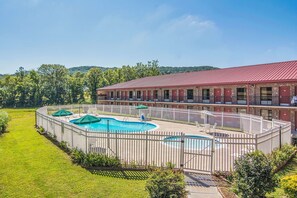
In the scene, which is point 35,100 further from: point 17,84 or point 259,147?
point 259,147

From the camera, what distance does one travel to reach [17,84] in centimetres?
6359

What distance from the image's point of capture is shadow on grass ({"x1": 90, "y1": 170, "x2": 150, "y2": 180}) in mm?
8750

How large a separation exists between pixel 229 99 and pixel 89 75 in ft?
165

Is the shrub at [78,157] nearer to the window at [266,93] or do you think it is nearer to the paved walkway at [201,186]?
the paved walkway at [201,186]

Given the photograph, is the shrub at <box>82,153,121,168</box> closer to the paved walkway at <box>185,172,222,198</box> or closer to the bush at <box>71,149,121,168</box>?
the bush at <box>71,149,121,168</box>

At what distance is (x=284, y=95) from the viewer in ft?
69.2

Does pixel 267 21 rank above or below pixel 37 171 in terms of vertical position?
above

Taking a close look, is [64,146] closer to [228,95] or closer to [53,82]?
[228,95]

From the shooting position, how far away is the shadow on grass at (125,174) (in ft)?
28.7

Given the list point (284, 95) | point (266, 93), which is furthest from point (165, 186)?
point (266, 93)

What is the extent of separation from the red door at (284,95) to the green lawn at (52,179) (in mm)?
19054

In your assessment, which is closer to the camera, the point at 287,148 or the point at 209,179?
the point at 209,179

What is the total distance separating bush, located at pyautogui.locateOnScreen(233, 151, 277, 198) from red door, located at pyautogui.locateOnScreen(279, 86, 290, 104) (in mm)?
17494

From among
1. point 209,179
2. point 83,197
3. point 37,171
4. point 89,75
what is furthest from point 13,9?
point 89,75
